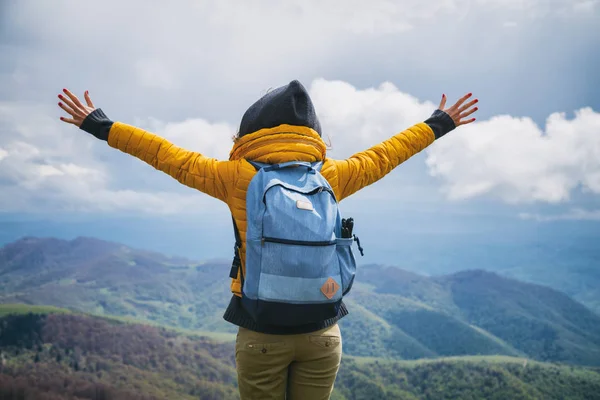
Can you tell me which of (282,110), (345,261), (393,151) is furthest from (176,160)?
(393,151)

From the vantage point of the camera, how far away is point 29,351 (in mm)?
89562

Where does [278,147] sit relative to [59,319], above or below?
above

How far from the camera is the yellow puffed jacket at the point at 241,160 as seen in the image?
328 cm

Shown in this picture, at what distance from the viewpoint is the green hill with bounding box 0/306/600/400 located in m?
87.9

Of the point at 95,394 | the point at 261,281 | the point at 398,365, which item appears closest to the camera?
the point at 261,281

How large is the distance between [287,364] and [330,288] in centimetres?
84

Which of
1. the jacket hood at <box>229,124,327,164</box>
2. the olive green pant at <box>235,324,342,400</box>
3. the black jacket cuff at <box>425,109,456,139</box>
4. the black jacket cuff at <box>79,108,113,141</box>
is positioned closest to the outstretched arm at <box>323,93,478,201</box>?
the black jacket cuff at <box>425,109,456,139</box>

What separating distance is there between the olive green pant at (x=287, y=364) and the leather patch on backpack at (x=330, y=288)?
20.7 inches

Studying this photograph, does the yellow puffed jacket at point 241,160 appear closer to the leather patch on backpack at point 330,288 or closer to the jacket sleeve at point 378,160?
the jacket sleeve at point 378,160

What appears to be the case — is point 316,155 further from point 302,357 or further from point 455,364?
point 455,364

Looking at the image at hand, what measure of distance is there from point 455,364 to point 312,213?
13546cm

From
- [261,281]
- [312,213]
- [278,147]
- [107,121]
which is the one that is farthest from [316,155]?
[107,121]

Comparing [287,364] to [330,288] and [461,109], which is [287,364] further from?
[461,109]

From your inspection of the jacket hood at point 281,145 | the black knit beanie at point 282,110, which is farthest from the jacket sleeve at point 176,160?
the black knit beanie at point 282,110
